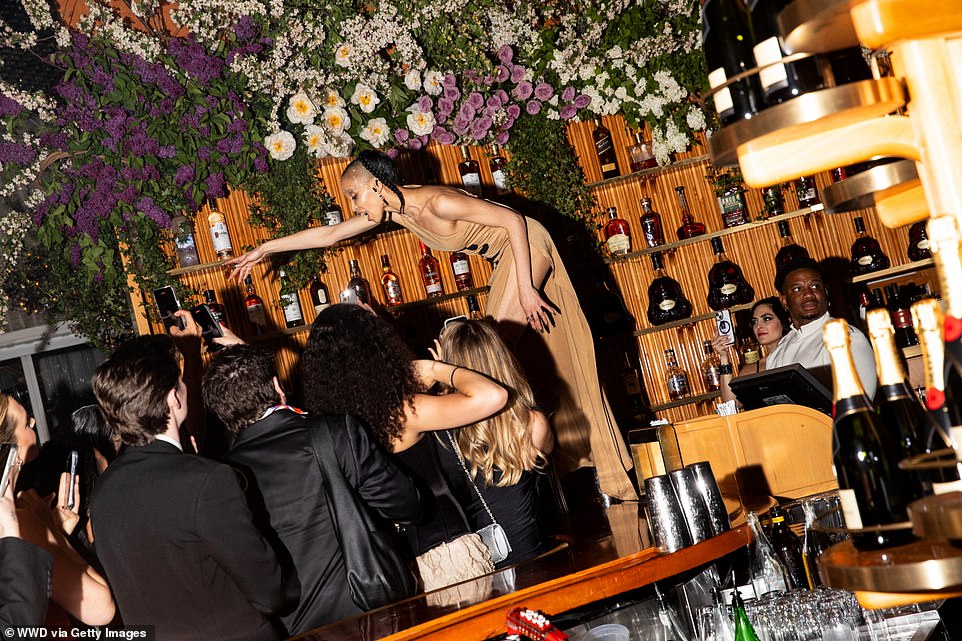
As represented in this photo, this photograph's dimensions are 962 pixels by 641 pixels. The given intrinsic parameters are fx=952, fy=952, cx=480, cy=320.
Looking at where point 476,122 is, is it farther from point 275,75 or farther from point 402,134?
point 275,75

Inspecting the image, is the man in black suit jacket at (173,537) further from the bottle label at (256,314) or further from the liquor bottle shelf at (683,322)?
the liquor bottle shelf at (683,322)

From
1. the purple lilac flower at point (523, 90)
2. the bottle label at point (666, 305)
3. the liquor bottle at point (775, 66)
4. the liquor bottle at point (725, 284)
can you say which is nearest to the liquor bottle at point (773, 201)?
the liquor bottle at point (725, 284)

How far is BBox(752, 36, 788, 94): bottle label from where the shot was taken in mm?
1339

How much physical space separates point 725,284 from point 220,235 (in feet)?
9.17

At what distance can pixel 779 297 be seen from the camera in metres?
5.36

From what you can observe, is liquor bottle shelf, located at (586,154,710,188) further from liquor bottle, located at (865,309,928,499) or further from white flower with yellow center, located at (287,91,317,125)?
liquor bottle, located at (865,309,928,499)

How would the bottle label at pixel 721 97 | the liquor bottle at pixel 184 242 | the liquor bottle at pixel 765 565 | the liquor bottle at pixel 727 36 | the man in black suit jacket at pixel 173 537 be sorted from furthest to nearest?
the liquor bottle at pixel 184 242 → the liquor bottle at pixel 765 565 → the man in black suit jacket at pixel 173 537 → the liquor bottle at pixel 727 36 → the bottle label at pixel 721 97

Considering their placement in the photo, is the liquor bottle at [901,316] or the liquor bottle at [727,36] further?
the liquor bottle at [901,316]

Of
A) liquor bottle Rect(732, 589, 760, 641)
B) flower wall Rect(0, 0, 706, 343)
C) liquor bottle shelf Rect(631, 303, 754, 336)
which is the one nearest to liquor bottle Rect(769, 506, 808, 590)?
liquor bottle Rect(732, 589, 760, 641)

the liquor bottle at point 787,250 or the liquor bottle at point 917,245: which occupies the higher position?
the liquor bottle at point 787,250

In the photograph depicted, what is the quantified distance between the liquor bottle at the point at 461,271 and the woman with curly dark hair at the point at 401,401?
7.28 ft

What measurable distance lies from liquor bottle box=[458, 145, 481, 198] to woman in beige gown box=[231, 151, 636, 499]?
0.66 meters

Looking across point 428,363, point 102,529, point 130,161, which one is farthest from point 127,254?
point 102,529

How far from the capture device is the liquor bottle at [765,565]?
250 centimetres
